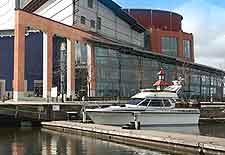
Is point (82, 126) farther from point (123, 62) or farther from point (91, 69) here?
point (123, 62)

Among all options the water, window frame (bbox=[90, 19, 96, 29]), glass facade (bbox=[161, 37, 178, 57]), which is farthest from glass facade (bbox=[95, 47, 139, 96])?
the water

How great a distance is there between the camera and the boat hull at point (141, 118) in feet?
148

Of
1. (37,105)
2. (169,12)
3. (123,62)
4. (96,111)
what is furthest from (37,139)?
(169,12)

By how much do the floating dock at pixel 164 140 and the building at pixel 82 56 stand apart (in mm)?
36222

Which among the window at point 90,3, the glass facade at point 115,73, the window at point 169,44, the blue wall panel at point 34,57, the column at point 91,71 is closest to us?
the column at point 91,71

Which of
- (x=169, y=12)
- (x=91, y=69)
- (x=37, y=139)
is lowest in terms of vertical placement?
(x=37, y=139)

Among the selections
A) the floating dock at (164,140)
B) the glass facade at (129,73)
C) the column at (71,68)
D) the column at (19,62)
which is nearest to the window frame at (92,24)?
the glass facade at (129,73)

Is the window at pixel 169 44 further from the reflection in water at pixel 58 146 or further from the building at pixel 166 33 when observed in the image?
the reflection in water at pixel 58 146

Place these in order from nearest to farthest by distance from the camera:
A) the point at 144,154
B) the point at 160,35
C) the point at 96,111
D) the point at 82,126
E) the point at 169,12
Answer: the point at 144,154 < the point at 82,126 < the point at 96,111 < the point at 160,35 < the point at 169,12

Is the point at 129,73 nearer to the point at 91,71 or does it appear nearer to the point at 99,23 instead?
the point at 91,71

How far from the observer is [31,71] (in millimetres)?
98062

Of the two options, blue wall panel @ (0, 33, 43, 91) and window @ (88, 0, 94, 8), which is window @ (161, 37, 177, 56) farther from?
blue wall panel @ (0, 33, 43, 91)

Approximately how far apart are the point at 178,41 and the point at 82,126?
87.7 m

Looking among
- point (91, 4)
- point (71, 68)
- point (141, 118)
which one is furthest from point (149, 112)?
point (91, 4)
